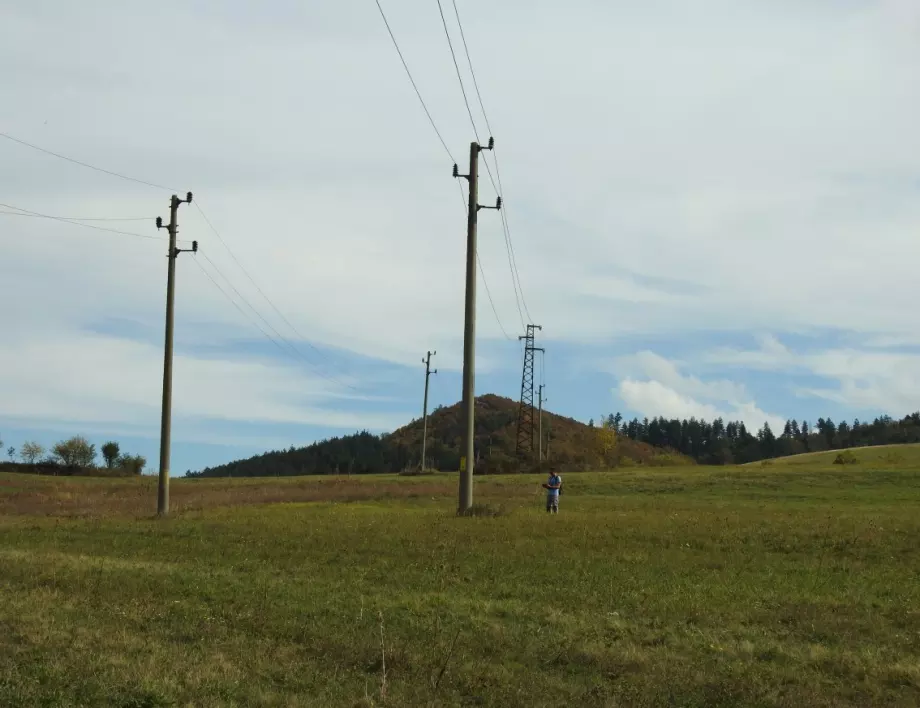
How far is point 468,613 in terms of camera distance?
13.9 metres

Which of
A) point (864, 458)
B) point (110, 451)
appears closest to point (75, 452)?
point (110, 451)

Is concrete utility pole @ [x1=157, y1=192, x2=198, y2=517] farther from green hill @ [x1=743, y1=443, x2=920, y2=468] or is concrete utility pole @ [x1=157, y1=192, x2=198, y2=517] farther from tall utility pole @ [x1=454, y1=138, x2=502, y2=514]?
green hill @ [x1=743, y1=443, x2=920, y2=468]

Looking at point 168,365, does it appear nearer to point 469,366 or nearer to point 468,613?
point 469,366

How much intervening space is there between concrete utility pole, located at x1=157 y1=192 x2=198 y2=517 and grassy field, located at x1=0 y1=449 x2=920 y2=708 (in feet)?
25.9

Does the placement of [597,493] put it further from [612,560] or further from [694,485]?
[612,560]

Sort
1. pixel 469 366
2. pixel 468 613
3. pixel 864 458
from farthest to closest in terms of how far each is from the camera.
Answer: pixel 864 458
pixel 469 366
pixel 468 613

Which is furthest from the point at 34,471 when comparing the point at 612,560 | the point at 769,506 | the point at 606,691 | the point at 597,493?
the point at 606,691

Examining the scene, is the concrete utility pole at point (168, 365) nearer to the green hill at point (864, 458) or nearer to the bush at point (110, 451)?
the green hill at point (864, 458)

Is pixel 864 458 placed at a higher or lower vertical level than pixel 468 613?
higher

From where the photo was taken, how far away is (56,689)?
9.35m

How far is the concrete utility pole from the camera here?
3634cm

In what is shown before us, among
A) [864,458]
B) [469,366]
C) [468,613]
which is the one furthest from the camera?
[864,458]

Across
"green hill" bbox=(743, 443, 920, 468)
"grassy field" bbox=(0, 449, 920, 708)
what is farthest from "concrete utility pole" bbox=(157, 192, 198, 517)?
"green hill" bbox=(743, 443, 920, 468)

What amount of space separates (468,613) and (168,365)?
86.8 feet
